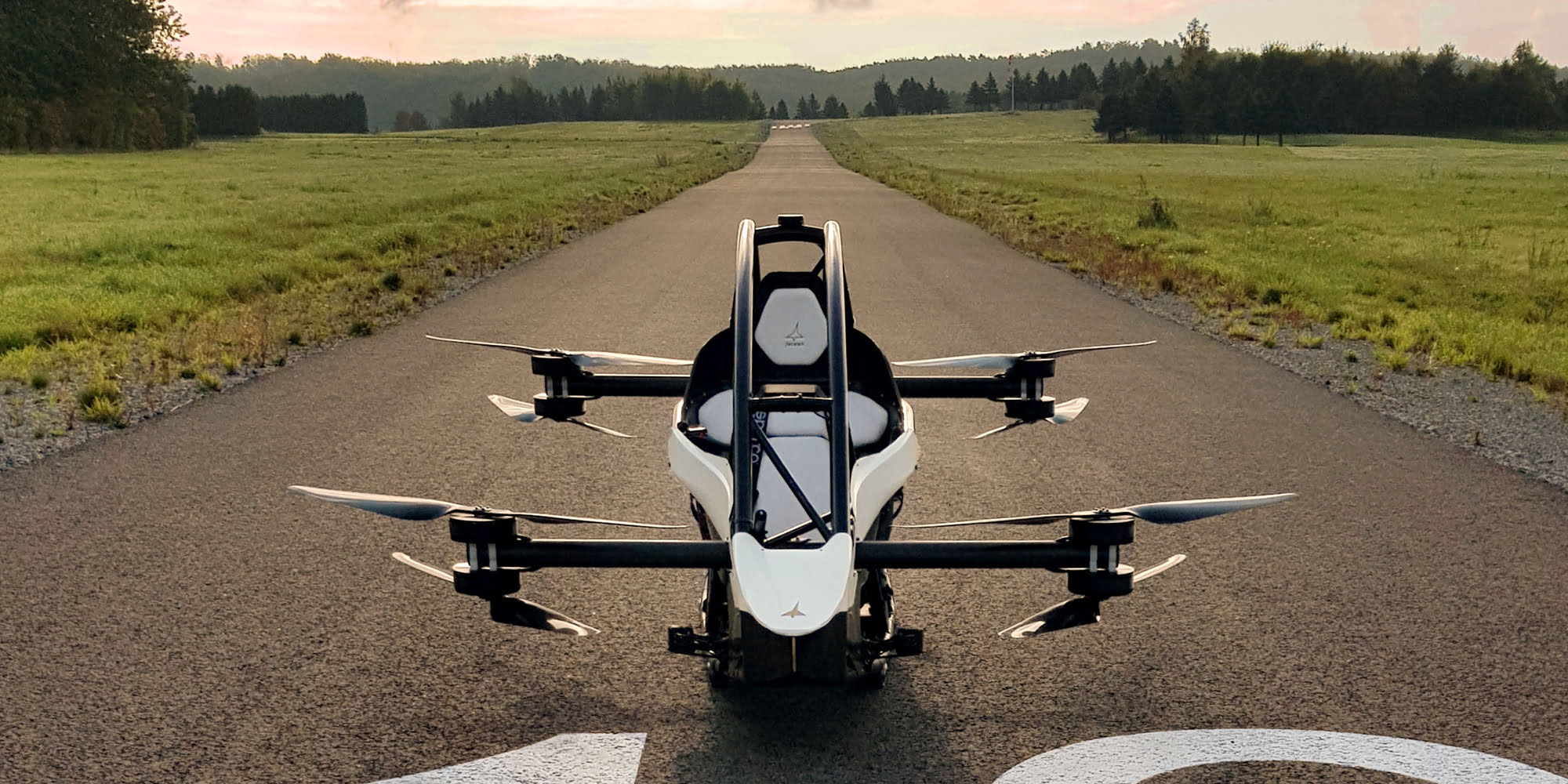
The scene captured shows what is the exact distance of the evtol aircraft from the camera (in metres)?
3.48

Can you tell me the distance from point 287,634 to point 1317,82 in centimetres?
15072

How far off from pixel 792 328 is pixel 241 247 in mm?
20537

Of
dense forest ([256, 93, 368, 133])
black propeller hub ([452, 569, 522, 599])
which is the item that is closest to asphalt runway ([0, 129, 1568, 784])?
black propeller hub ([452, 569, 522, 599])

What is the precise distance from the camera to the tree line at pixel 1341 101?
13088 centimetres

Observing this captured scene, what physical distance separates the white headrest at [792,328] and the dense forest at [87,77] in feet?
312

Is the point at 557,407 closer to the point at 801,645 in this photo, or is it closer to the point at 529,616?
the point at 529,616

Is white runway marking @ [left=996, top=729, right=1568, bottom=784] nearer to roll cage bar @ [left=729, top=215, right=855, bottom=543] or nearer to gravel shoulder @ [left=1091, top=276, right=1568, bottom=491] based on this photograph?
roll cage bar @ [left=729, top=215, right=855, bottom=543]

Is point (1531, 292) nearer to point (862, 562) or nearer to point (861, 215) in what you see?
point (861, 215)

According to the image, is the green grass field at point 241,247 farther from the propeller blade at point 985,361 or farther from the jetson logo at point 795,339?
the propeller blade at point 985,361

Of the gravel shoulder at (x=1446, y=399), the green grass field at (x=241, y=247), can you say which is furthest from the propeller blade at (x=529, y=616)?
the green grass field at (x=241, y=247)

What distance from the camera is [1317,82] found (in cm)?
13888

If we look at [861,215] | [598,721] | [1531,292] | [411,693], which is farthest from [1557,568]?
[861,215]

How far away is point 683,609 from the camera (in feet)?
16.6

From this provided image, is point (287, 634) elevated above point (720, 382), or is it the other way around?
point (720, 382)
